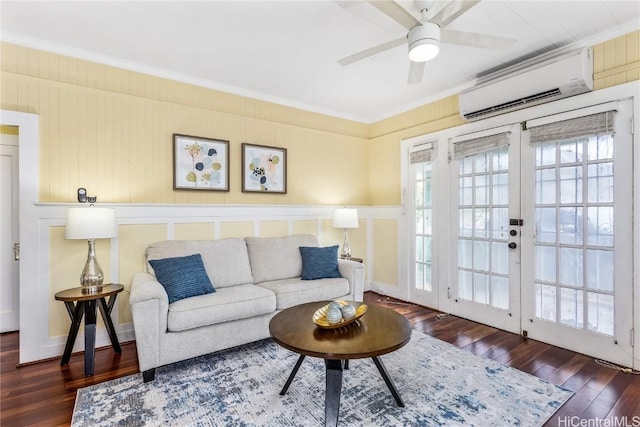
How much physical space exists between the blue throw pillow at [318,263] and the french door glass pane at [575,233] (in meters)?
2.02

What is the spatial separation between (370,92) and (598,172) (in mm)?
2401

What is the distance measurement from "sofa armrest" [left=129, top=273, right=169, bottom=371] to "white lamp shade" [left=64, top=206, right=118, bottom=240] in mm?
641

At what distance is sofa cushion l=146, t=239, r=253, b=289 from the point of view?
3066 millimetres

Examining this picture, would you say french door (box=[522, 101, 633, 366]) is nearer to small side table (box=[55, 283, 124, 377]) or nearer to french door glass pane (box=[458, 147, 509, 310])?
french door glass pane (box=[458, 147, 509, 310])

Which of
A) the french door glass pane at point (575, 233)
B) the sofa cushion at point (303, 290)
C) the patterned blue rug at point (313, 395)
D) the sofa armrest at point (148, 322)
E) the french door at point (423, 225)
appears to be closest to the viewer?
the patterned blue rug at point (313, 395)

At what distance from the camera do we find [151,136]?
3.24m

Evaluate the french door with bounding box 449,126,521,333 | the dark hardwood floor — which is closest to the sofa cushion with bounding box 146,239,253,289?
the dark hardwood floor

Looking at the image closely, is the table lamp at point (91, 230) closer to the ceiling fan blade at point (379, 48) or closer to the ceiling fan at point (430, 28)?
the ceiling fan blade at point (379, 48)

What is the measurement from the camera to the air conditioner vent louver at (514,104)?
9.32ft

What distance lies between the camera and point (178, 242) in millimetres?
3164

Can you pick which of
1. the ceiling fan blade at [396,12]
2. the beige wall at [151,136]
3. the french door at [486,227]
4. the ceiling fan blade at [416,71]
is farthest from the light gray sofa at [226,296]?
the ceiling fan blade at [396,12]

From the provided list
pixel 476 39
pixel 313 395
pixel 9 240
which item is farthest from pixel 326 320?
pixel 9 240

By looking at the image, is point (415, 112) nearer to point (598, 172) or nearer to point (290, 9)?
point (598, 172)

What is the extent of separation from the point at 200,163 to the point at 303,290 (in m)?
1.78
